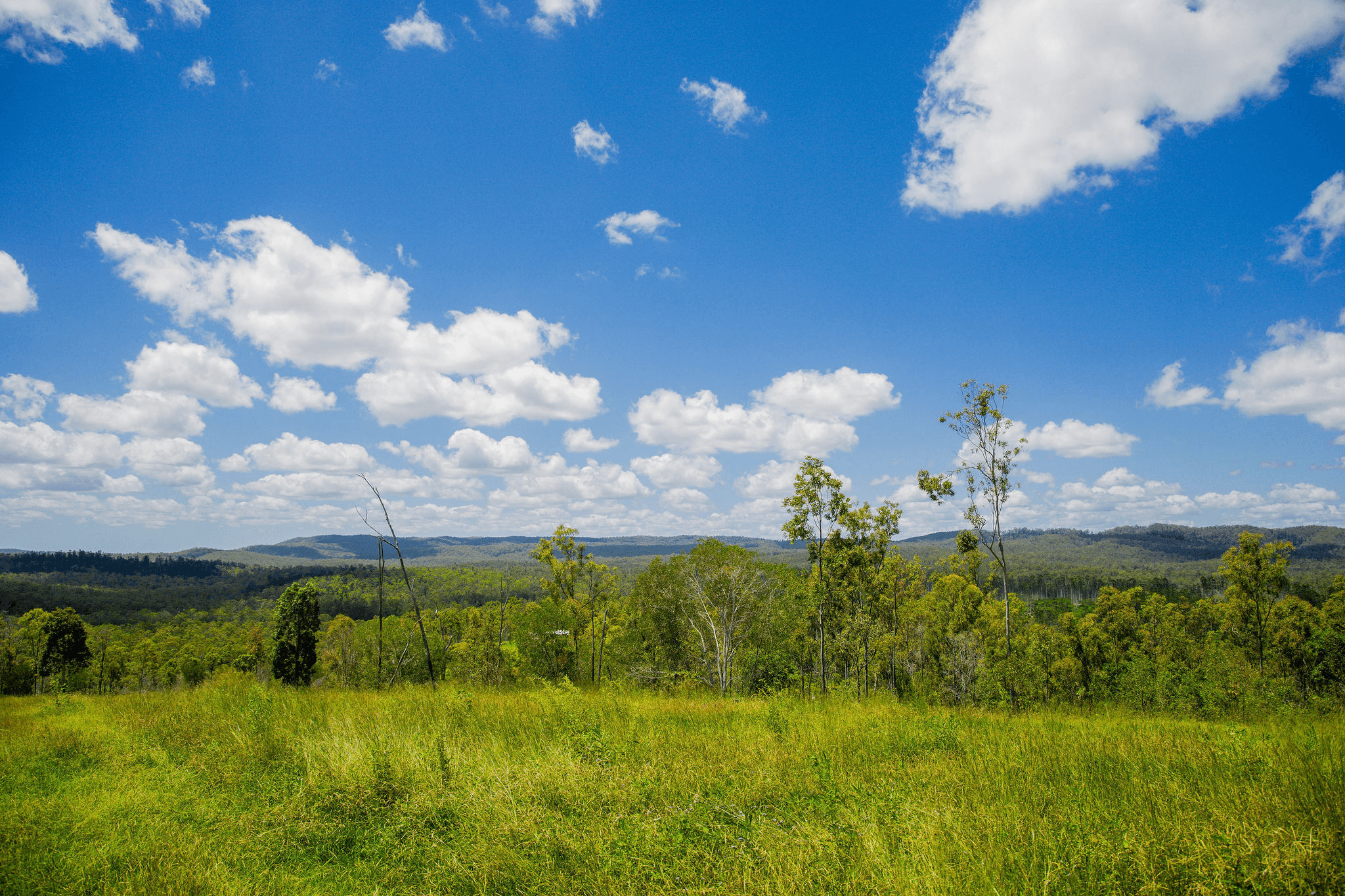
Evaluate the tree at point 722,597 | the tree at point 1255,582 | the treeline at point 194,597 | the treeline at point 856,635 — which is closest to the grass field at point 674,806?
the treeline at point 856,635

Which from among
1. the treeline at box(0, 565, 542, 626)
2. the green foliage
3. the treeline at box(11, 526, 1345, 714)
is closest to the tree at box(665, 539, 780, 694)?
the treeline at box(11, 526, 1345, 714)

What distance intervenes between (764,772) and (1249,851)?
3791mm

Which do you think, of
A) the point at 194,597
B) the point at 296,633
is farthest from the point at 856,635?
the point at 194,597

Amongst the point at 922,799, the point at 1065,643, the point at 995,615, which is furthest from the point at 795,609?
the point at 922,799

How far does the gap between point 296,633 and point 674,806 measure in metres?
44.2

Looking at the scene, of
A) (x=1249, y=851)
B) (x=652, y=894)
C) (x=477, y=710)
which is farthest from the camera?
(x=477, y=710)

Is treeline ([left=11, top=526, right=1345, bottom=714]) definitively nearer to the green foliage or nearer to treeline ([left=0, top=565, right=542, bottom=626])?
the green foliage

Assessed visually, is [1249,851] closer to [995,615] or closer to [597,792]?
[597,792]

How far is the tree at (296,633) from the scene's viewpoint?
38.0 meters

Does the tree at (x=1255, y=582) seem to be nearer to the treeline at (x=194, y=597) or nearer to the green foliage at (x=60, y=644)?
the green foliage at (x=60, y=644)

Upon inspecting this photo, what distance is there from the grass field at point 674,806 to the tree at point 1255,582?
38792 millimetres

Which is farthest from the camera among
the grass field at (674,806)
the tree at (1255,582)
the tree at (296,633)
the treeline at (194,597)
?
the treeline at (194,597)

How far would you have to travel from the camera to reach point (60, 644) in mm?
44938

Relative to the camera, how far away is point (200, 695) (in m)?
11.1
